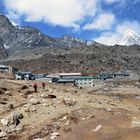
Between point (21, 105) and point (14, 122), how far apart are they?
20.0 ft

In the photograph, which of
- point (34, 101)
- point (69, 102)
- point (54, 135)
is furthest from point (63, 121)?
point (34, 101)

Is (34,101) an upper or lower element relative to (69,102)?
upper

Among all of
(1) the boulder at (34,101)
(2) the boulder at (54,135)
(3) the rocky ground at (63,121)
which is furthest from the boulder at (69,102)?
(2) the boulder at (54,135)

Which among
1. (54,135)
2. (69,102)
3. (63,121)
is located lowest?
(54,135)

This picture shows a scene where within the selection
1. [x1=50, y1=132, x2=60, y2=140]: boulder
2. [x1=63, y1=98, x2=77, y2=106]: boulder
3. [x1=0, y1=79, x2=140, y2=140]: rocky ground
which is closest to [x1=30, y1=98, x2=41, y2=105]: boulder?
[x1=0, y1=79, x2=140, y2=140]: rocky ground

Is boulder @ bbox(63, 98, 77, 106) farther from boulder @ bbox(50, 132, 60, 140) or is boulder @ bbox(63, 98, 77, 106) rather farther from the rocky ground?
boulder @ bbox(50, 132, 60, 140)

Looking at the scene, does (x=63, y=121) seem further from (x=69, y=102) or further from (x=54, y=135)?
(x=69, y=102)

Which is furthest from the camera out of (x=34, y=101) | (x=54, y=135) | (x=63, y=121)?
(x=34, y=101)

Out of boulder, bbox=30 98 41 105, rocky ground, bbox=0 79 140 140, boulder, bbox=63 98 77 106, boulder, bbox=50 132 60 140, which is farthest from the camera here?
boulder, bbox=30 98 41 105

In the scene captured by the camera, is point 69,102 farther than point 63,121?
Yes

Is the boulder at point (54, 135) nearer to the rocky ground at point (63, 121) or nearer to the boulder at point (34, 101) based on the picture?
the rocky ground at point (63, 121)

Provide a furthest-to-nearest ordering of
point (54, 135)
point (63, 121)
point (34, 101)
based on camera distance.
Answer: point (34, 101) → point (63, 121) → point (54, 135)

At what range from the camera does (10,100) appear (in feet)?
158

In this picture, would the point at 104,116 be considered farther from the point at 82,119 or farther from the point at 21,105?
the point at 21,105
